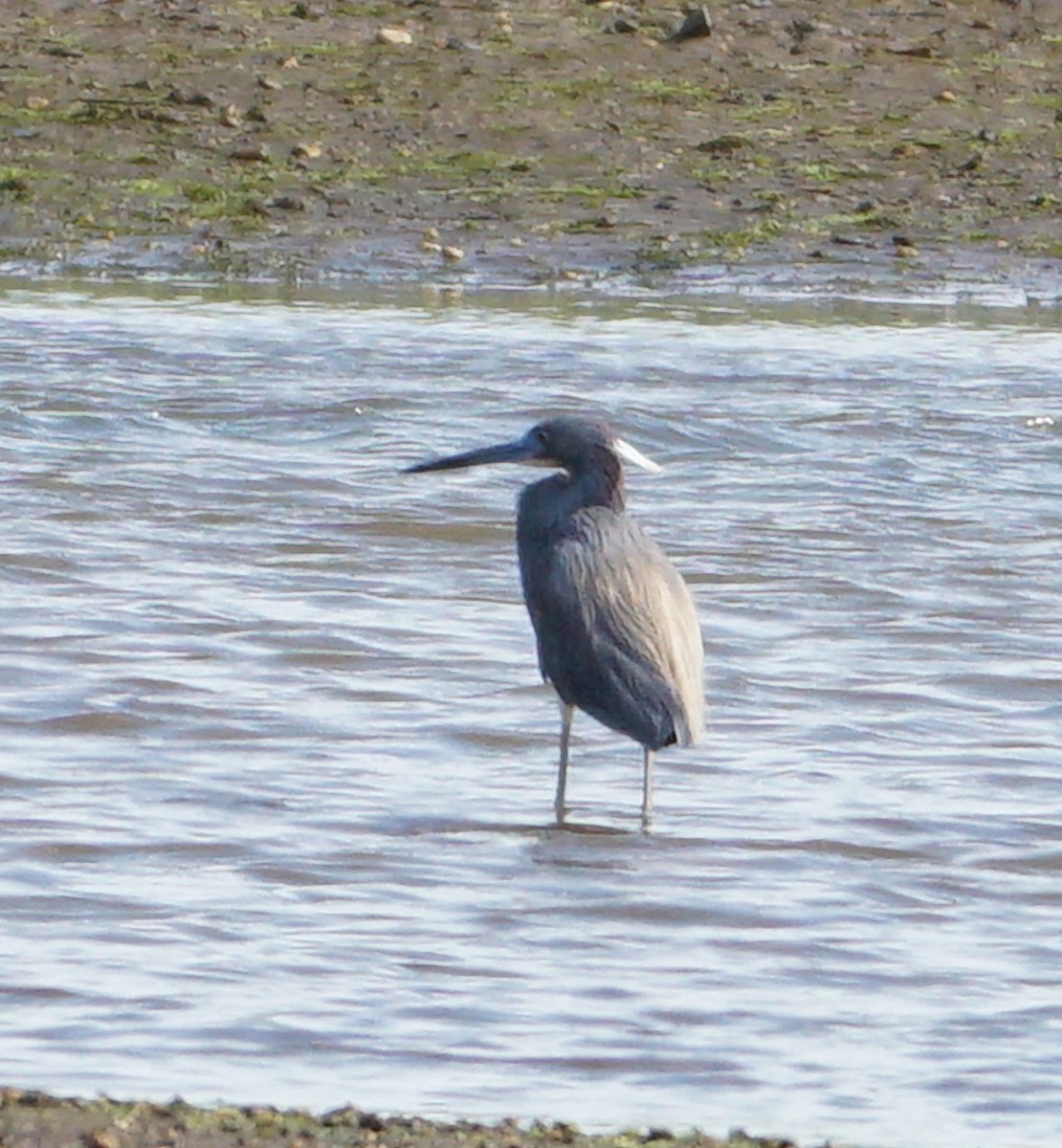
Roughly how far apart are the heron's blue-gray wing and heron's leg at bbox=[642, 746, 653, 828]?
0.05 metres

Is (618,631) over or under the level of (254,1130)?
over

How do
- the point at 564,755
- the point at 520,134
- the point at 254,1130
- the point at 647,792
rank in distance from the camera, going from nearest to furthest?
the point at 254,1130 → the point at 647,792 → the point at 564,755 → the point at 520,134

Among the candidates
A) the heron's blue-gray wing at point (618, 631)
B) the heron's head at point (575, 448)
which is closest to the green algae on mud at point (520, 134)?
the heron's head at point (575, 448)

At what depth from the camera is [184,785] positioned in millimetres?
6320

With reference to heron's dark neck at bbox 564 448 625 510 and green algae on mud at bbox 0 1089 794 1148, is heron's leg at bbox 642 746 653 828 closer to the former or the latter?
heron's dark neck at bbox 564 448 625 510

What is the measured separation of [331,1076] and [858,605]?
392cm

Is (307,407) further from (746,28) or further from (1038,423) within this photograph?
(746,28)

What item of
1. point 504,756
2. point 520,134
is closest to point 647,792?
point 504,756

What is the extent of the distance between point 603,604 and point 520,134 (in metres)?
8.88

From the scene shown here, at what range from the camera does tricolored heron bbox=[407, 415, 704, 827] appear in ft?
20.9

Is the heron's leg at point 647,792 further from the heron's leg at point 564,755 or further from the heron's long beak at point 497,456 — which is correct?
the heron's long beak at point 497,456

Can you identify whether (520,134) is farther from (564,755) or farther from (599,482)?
(564,755)

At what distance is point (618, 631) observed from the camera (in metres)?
6.48

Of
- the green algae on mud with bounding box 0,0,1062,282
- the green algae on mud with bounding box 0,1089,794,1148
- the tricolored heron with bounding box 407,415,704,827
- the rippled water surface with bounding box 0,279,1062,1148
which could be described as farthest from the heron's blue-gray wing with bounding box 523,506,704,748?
the green algae on mud with bounding box 0,0,1062,282
